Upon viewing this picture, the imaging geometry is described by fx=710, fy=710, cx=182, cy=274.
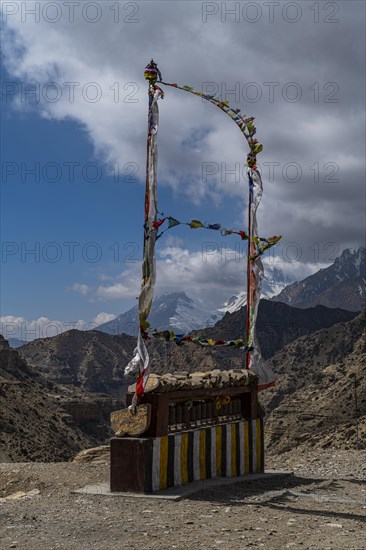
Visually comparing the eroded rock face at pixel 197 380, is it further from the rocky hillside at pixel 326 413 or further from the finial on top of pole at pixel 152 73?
the rocky hillside at pixel 326 413

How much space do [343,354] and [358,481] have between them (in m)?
97.0

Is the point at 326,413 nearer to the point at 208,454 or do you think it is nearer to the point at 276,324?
the point at 208,454

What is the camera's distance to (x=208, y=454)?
1353cm

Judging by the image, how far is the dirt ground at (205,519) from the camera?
8.44m

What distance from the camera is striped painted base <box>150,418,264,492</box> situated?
1231 cm

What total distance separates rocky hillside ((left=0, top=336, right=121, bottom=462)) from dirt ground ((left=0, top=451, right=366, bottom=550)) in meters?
40.1

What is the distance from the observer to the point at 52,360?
565 feet

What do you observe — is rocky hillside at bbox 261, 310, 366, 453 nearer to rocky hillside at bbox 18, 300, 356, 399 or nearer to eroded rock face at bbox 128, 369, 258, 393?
eroded rock face at bbox 128, 369, 258, 393

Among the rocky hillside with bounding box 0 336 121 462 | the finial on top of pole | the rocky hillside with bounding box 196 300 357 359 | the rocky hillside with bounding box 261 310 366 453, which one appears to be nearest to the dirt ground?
the finial on top of pole

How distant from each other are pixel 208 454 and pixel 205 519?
3.64 metres

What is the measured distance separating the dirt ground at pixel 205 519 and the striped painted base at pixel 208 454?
2.02 ft

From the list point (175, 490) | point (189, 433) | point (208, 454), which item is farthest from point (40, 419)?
point (175, 490)

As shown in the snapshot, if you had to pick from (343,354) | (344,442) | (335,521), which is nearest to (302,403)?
(344,442)

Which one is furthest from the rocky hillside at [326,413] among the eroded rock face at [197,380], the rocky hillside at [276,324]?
the rocky hillside at [276,324]
